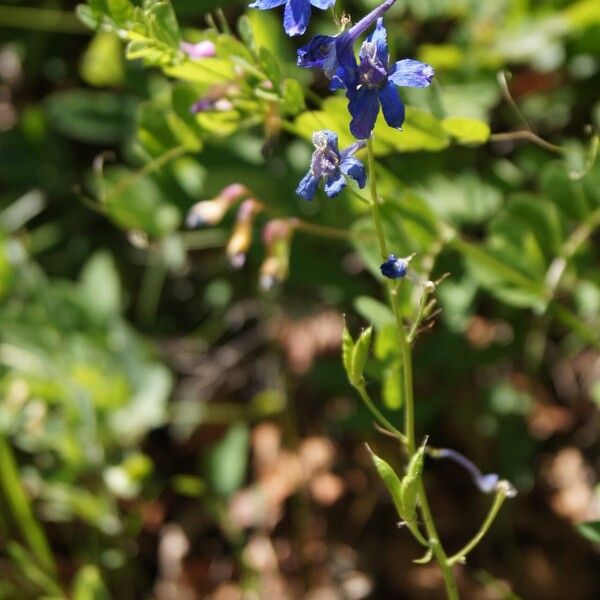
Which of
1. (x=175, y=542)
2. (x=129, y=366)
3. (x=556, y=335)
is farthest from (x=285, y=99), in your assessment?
(x=175, y=542)

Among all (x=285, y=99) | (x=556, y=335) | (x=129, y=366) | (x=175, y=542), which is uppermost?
(x=285, y=99)

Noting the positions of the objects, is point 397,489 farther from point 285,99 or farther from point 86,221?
point 86,221

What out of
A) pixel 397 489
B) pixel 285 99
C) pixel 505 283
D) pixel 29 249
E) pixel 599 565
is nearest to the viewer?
pixel 397 489

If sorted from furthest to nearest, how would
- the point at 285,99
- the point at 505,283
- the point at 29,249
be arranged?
the point at 29,249
the point at 505,283
the point at 285,99

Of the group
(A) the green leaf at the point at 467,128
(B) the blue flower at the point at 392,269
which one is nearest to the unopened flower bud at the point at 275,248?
(A) the green leaf at the point at 467,128

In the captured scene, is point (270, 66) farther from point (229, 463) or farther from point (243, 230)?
point (229, 463)
